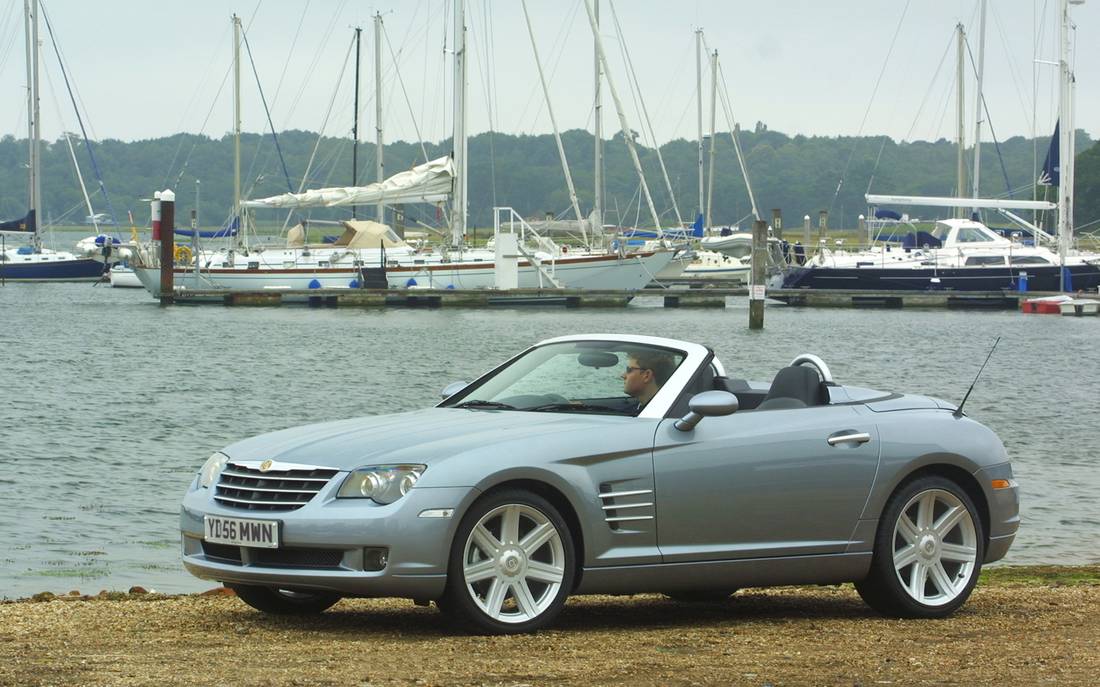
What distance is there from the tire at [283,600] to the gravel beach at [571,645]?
0.10 meters

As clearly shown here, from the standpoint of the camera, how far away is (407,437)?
777 cm

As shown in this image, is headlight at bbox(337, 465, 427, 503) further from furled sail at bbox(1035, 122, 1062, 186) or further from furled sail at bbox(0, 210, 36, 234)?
furled sail at bbox(0, 210, 36, 234)

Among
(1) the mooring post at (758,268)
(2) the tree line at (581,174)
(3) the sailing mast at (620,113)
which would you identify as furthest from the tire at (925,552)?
(2) the tree line at (581,174)

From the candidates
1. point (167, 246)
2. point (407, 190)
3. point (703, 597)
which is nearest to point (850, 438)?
point (703, 597)

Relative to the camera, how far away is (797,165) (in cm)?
17650

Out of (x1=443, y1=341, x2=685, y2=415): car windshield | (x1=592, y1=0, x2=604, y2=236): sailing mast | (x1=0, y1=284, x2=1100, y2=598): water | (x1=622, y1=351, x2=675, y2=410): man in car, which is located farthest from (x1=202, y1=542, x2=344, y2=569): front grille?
(x1=592, y1=0, x2=604, y2=236): sailing mast

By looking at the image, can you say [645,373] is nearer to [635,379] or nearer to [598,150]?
[635,379]

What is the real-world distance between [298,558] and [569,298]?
187ft

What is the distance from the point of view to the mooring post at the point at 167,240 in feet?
216

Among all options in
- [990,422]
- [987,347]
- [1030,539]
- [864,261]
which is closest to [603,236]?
[864,261]

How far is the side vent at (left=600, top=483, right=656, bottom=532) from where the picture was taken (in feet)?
25.8

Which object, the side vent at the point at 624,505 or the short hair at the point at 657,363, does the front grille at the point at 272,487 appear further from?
the short hair at the point at 657,363

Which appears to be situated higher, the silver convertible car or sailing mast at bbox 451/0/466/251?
sailing mast at bbox 451/0/466/251

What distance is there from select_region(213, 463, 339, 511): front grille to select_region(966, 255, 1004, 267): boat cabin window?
2480 inches
